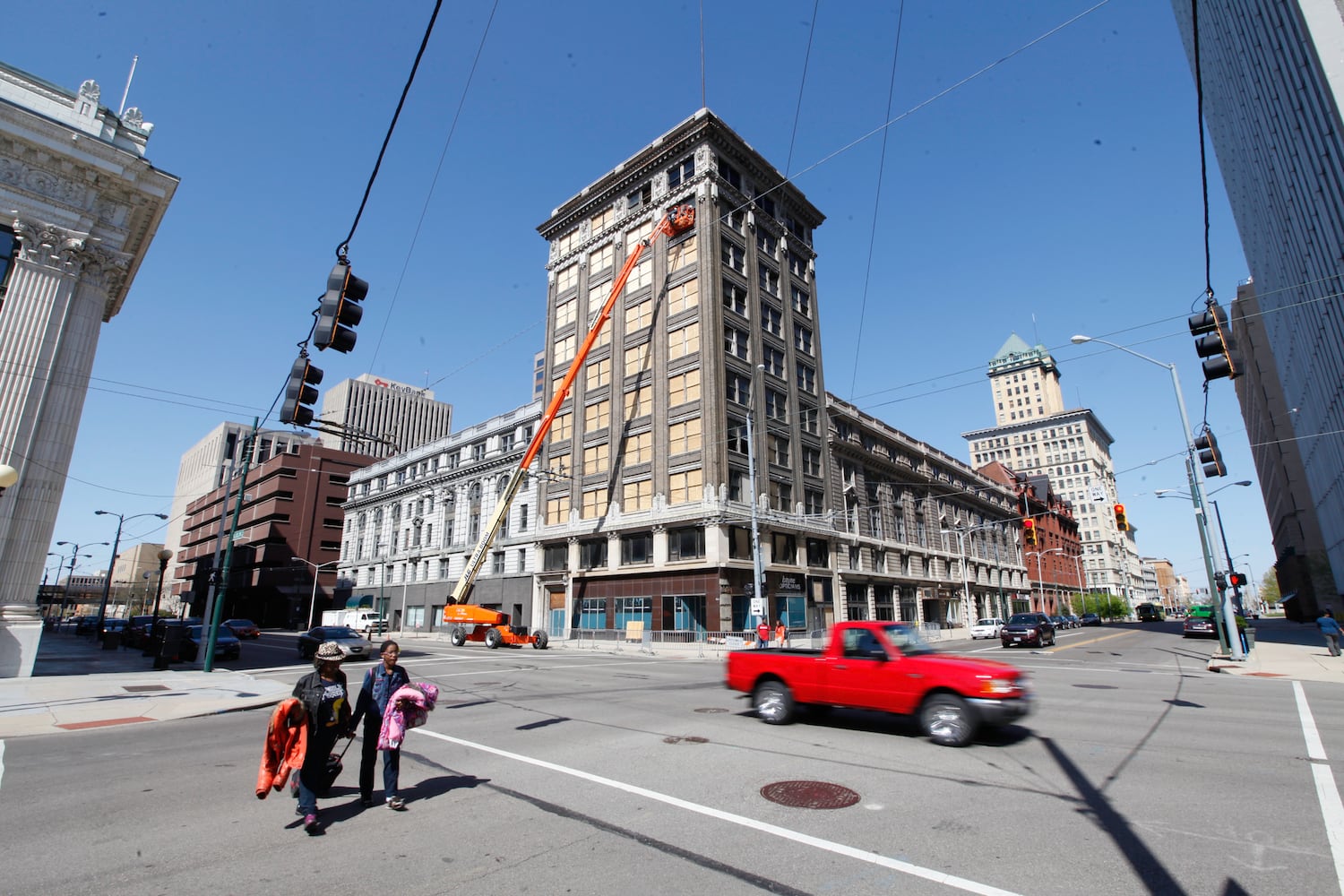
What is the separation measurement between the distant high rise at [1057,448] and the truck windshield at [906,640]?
448 feet

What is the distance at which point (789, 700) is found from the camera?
35.5 feet

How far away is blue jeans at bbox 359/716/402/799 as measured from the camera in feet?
21.0

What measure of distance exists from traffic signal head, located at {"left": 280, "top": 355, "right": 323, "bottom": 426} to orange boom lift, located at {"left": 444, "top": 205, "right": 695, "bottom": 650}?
3111cm

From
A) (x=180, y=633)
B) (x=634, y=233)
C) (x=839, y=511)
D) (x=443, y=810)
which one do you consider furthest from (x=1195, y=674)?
(x=634, y=233)

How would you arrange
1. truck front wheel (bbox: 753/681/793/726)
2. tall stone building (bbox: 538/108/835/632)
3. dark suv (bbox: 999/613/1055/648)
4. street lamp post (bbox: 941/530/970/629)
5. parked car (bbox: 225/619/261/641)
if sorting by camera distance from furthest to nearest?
street lamp post (bbox: 941/530/970/629)
parked car (bbox: 225/619/261/641)
tall stone building (bbox: 538/108/835/632)
dark suv (bbox: 999/613/1055/648)
truck front wheel (bbox: 753/681/793/726)

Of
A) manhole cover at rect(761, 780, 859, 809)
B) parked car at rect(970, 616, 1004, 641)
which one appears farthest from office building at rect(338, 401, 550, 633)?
manhole cover at rect(761, 780, 859, 809)

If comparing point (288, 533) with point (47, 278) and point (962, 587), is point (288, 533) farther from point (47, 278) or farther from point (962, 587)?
point (962, 587)

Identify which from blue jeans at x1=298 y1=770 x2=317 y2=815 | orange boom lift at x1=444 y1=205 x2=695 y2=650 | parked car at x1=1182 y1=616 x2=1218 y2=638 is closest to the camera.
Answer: blue jeans at x1=298 y1=770 x2=317 y2=815

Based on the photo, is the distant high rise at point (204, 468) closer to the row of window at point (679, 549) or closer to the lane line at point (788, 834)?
the row of window at point (679, 549)

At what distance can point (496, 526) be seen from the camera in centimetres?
4384

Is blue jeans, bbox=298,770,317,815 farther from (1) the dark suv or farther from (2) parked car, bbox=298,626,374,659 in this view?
(1) the dark suv

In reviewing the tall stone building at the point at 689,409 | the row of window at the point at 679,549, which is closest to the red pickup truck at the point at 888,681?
the tall stone building at the point at 689,409

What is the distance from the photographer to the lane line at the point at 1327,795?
4988 mm

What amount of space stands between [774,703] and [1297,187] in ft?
134
